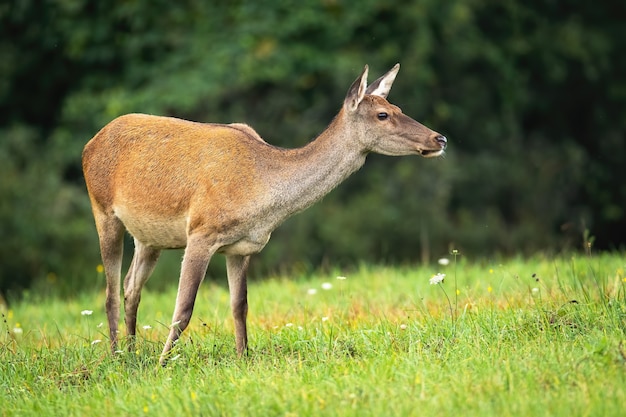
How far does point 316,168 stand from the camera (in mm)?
7949

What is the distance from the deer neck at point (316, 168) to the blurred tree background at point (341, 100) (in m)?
8.79

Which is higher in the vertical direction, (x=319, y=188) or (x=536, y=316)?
(x=319, y=188)

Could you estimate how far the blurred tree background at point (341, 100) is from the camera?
1814 centimetres

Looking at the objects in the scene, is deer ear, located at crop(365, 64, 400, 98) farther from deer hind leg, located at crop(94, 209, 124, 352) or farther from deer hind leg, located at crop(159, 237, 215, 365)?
deer hind leg, located at crop(94, 209, 124, 352)

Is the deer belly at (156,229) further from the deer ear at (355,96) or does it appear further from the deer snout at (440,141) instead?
the deer snout at (440,141)

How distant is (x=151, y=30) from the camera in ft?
65.0

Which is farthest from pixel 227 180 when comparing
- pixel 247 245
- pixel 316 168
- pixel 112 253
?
pixel 112 253

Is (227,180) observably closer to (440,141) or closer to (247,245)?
(247,245)

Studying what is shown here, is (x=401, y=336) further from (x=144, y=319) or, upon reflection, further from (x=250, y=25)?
(x=250, y=25)

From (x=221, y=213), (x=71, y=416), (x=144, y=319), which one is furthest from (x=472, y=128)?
(x=71, y=416)

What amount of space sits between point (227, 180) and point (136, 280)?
1.43 m

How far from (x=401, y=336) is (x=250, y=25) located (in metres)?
12.7

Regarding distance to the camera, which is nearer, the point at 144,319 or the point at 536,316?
the point at 536,316

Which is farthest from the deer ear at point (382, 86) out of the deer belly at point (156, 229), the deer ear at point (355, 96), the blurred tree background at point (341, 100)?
the blurred tree background at point (341, 100)
